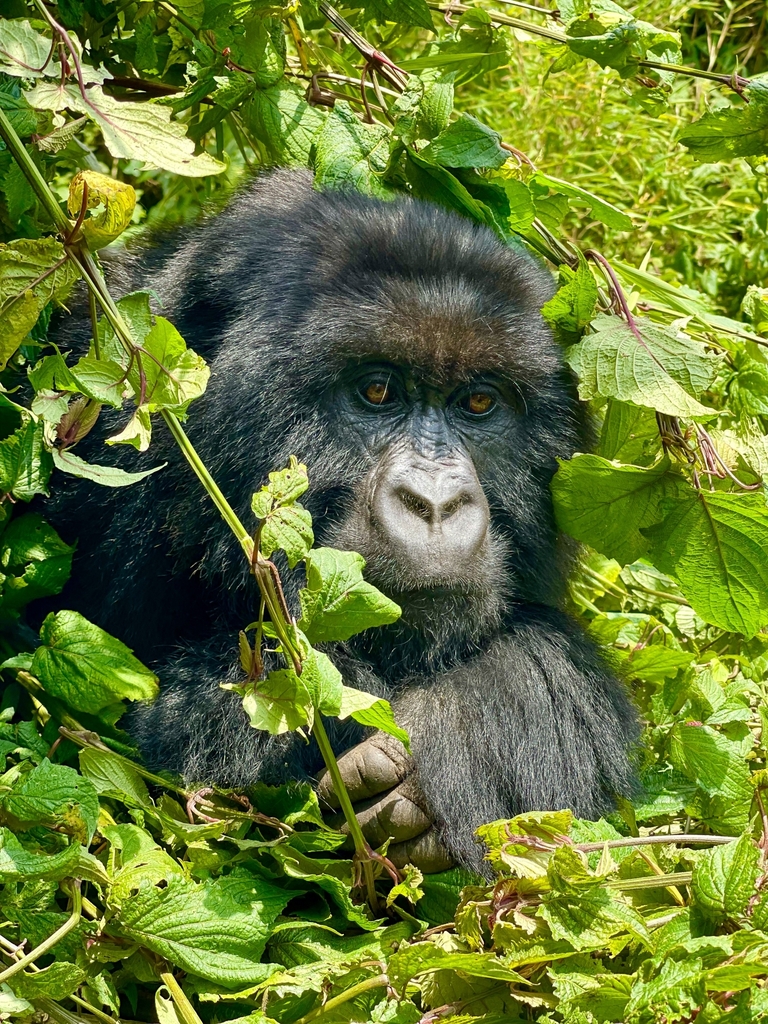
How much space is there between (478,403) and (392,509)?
1.43 ft

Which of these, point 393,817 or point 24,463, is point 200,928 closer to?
point 393,817

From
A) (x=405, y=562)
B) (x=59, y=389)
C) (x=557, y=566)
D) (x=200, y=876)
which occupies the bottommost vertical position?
(x=200, y=876)

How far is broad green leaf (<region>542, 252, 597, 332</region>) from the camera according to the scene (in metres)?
2.89

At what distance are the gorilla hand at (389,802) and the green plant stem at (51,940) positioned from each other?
620 millimetres

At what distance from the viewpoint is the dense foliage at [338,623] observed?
2117mm

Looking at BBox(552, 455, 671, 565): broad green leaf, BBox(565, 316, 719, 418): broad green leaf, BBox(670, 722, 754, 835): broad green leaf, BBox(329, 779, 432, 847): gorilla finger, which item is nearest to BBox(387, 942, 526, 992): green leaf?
BBox(329, 779, 432, 847): gorilla finger

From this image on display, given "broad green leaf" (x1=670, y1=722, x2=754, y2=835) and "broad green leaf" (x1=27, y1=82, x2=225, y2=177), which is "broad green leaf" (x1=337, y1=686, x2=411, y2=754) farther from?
"broad green leaf" (x1=27, y1=82, x2=225, y2=177)

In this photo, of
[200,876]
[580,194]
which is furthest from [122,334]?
[580,194]

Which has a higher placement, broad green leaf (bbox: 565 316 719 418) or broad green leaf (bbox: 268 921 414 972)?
broad green leaf (bbox: 565 316 719 418)

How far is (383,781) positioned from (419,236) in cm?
127

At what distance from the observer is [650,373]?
271 cm

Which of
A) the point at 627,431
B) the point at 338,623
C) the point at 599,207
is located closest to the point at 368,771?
the point at 338,623

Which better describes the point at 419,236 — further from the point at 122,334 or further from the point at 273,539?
the point at 273,539

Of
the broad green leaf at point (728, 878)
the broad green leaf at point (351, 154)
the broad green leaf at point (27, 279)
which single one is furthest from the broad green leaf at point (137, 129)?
the broad green leaf at point (728, 878)
